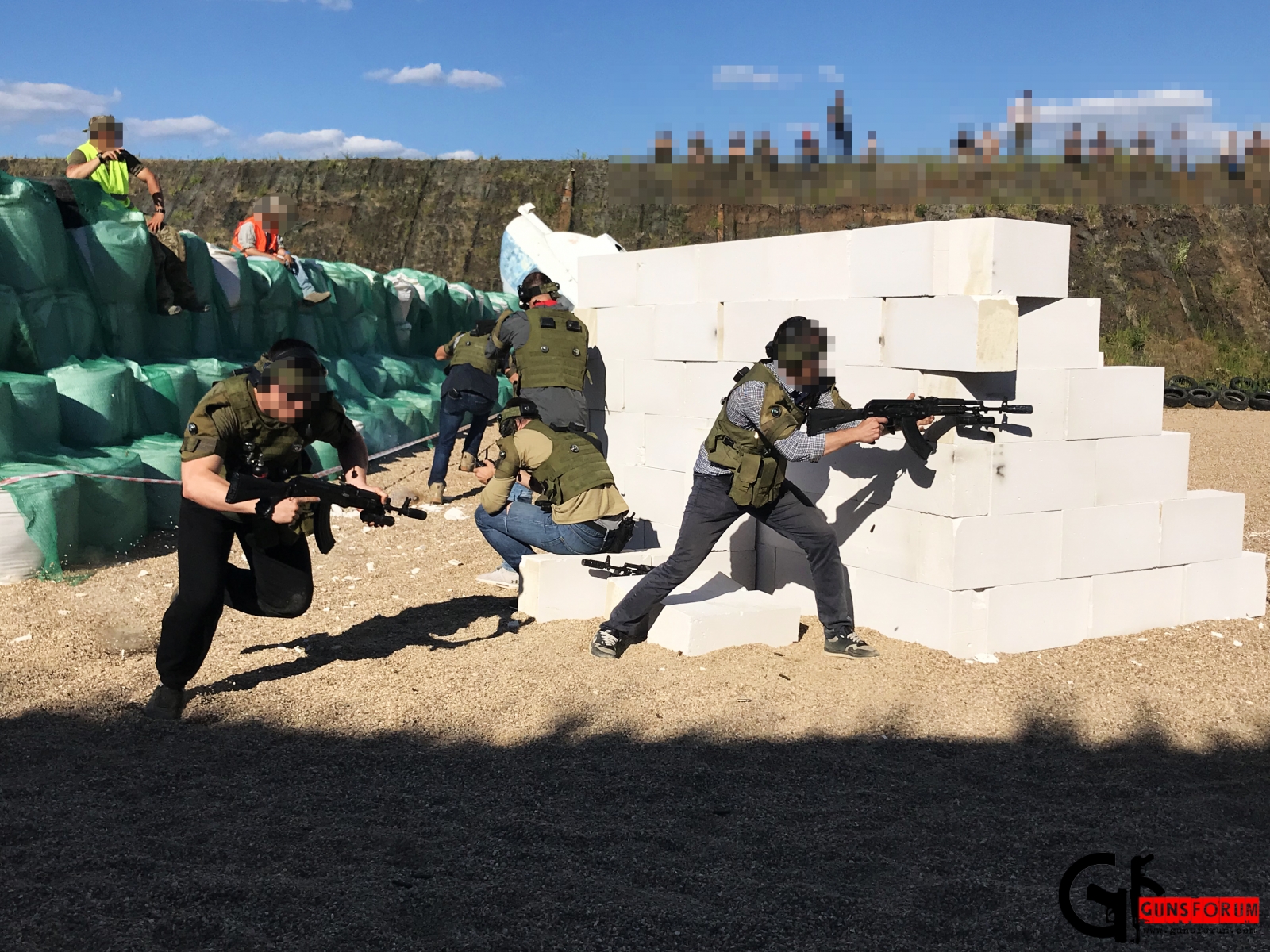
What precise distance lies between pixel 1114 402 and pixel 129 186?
22.6 feet

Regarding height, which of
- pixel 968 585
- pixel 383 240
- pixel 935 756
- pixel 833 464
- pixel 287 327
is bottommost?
pixel 935 756

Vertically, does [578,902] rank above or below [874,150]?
below

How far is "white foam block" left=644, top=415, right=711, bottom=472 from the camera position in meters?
6.96

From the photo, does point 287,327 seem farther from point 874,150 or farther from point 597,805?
point 874,150

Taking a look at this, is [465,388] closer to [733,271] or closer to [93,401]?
[93,401]

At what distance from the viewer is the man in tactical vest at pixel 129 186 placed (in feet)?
27.0

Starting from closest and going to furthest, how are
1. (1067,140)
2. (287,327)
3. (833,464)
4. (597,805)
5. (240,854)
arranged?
(240,854) < (597,805) < (833,464) < (287,327) < (1067,140)

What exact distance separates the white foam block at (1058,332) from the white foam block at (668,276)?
6.76ft

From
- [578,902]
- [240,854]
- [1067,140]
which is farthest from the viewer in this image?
[1067,140]

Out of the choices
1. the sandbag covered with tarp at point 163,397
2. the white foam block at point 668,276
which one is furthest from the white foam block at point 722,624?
the sandbag covered with tarp at point 163,397

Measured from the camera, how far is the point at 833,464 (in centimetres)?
598

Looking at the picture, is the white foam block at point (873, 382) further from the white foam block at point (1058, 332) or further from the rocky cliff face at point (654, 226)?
the rocky cliff face at point (654, 226)

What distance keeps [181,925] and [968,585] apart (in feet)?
12.1

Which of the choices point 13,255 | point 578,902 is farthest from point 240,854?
point 13,255
